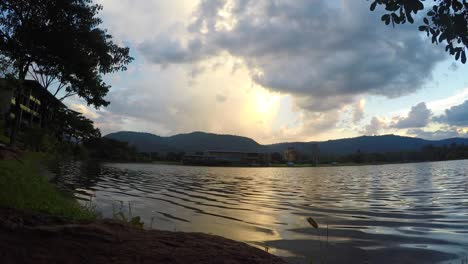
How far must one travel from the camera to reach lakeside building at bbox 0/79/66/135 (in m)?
26.2

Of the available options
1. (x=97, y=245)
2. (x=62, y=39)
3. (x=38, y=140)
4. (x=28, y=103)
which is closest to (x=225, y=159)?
(x=28, y=103)

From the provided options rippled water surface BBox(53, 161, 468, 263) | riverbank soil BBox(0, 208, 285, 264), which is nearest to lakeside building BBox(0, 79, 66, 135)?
rippled water surface BBox(53, 161, 468, 263)

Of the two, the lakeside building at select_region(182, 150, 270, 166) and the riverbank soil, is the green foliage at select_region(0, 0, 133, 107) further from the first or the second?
the lakeside building at select_region(182, 150, 270, 166)

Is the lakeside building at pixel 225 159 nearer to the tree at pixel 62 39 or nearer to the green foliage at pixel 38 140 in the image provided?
the green foliage at pixel 38 140

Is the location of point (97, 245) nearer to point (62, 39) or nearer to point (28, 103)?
point (62, 39)

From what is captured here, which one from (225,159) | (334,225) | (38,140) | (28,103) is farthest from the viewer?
(225,159)

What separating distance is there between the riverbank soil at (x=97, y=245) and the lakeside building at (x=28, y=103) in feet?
59.4

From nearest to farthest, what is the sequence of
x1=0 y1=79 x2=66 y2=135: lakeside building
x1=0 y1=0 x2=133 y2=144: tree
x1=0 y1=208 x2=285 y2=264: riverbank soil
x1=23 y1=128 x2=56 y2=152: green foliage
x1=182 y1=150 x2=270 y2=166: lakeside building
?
1. x1=0 y1=208 x2=285 y2=264: riverbank soil
2. x1=0 y1=0 x2=133 y2=144: tree
3. x1=0 y1=79 x2=66 y2=135: lakeside building
4. x1=23 y1=128 x2=56 y2=152: green foliage
5. x1=182 y1=150 x2=270 y2=166: lakeside building

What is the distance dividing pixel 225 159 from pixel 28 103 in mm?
107066

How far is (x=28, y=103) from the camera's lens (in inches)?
3098

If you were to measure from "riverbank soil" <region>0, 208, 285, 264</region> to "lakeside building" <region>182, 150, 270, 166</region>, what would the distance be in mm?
149441

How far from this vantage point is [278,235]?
11016mm

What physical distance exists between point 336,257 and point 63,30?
15858 mm

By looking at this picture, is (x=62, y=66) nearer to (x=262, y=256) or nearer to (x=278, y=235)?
(x=278, y=235)
